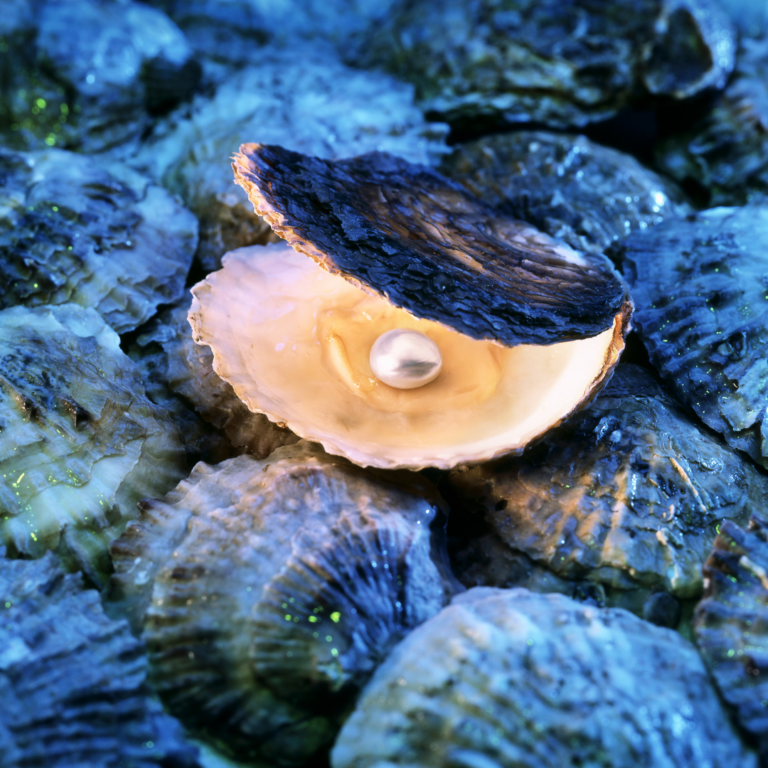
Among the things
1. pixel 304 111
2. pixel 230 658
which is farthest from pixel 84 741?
pixel 304 111

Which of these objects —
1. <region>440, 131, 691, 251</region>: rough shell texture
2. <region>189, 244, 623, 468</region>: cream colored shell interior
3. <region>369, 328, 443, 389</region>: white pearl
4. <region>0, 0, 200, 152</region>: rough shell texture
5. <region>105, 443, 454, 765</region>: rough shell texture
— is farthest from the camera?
<region>0, 0, 200, 152</region>: rough shell texture

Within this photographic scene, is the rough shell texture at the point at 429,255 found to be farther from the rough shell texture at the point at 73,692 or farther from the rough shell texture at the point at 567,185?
the rough shell texture at the point at 73,692

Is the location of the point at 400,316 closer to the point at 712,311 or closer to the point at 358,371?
the point at 358,371

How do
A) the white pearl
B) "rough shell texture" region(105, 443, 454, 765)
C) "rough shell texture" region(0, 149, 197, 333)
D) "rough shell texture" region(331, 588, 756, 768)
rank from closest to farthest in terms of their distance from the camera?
"rough shell texture" region(331, 588, 756, 768), "rough shell texture" region(105, 443, 454, 765), the white pearl, "rough shell texture" region(0, 149, 197, 333)

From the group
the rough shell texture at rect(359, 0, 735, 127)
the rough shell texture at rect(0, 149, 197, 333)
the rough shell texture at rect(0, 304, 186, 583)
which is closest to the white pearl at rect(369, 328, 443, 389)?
the rough shell texture at rect(0, 304, 186, 583)

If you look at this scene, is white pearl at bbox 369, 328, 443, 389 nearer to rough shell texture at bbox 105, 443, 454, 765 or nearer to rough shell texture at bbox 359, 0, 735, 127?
rough shell texture at bbox 105, 443, 454, 765

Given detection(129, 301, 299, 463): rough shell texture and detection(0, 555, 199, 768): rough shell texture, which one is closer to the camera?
detection(0, 555, 199, 768): rough shell texture

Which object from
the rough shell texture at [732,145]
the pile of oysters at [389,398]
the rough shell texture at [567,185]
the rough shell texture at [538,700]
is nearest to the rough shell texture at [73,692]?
the pile of oysters at [389,398]

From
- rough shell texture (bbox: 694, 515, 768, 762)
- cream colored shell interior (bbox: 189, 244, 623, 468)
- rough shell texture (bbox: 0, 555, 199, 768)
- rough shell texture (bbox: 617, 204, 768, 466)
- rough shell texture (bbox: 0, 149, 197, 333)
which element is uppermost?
rough shell texture (bbox: 617, 204, 768, 466)
